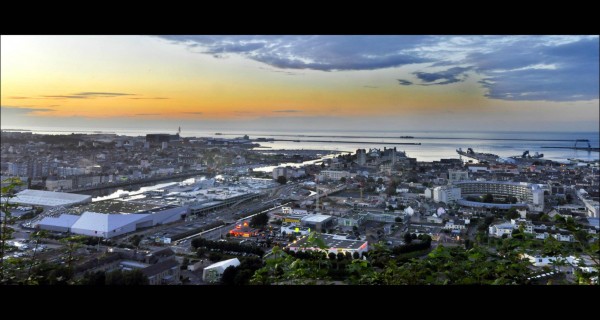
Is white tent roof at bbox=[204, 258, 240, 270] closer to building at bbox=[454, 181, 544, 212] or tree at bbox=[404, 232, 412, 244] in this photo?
tree at bbox=[404, 232, 412, 244]

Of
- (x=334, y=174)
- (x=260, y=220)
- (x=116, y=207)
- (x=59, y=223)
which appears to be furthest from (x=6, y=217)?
(x=334, y=174)

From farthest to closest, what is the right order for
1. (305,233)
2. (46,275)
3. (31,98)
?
(31,98) < (305,233) < (46,275)

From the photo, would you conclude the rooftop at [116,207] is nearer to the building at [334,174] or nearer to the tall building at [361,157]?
the building at [334,174]

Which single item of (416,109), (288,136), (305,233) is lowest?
(305,233)

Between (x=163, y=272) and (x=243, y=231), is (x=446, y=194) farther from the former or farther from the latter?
(x=163, y=272)

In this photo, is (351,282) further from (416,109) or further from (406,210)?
(416,109)

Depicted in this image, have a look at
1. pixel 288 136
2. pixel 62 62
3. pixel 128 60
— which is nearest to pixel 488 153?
pixel 288 136
